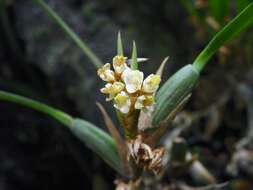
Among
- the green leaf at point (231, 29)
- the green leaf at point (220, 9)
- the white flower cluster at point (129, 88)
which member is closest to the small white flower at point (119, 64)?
the white flower cluster at point (129, 88)

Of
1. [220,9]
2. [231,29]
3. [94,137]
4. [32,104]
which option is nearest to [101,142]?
[94,137]

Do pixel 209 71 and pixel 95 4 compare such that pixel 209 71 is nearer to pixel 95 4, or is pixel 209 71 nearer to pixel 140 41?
pixel 140 41

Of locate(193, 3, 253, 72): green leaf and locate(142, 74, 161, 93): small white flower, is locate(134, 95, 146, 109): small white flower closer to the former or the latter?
locate(142, 74, 161, 93): small white flower

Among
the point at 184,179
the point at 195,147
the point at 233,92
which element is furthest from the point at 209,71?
the point at 184,179

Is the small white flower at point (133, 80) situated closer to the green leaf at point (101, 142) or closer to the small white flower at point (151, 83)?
the small white flower at point (151, 83)

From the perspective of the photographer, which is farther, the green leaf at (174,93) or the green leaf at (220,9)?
the green leaf at (220,9)

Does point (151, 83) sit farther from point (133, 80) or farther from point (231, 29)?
point (231, 29)
